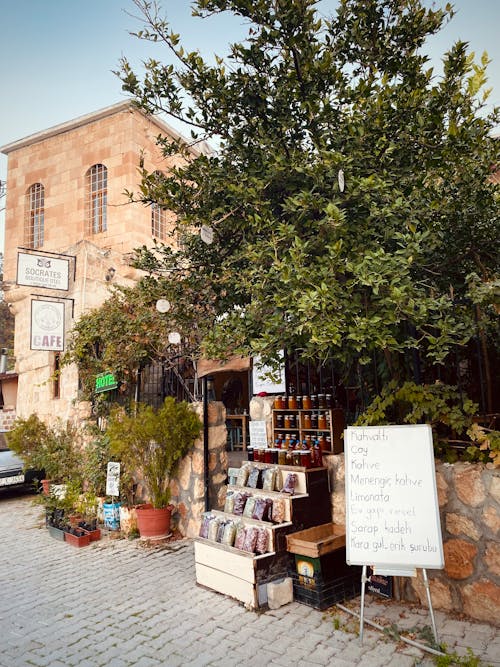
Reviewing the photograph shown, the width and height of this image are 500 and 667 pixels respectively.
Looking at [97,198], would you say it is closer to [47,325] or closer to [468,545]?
[47,325]

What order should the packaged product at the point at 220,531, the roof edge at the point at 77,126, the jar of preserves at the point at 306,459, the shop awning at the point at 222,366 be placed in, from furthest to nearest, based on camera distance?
the roof edge at the point at 77,126 < the shop awning at the point at 222,366 < the jar of preserves at the point at 306,459 < the packaged product at the point at 220,531

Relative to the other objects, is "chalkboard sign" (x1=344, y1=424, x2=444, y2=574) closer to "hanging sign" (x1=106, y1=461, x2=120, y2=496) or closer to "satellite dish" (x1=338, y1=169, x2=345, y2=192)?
"satellite dish" (x1=338, y1=169, x2=345, y2=192)

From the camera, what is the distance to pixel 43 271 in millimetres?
9375

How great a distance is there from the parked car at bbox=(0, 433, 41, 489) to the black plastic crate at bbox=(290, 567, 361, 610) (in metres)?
6.83

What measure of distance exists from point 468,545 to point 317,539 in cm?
134

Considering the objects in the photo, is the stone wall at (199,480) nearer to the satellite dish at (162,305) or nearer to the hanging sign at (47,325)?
the satellite dish at (162,305)

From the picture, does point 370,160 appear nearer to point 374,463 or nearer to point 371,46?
point 371,46

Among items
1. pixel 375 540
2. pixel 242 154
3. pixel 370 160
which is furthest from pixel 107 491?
pixel 370 160

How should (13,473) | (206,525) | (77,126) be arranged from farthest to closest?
(77,126)
(13,473)
(206,525)

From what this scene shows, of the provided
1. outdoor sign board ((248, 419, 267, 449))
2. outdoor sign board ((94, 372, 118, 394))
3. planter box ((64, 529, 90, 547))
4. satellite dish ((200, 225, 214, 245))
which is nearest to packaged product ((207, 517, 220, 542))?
outdoor sign board ((248, 419, 267, 449))

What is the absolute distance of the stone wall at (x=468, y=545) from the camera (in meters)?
3.79

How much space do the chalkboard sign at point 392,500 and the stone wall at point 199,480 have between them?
3.12m

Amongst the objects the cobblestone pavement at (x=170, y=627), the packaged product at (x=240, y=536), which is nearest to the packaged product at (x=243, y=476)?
the packaged product at (x=240, y=536)

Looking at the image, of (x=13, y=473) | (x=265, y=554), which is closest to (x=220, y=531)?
(x=265, y=554)
